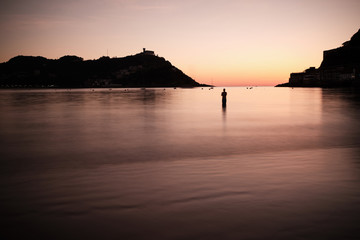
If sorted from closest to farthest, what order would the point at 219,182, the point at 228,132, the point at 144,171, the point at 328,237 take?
the point at 328,237, the point at 219,182, the point at 144,171, the point at 228,132

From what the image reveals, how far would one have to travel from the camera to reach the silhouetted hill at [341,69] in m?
147

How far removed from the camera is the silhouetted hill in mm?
147000

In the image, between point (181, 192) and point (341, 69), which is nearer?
point (181, 192)

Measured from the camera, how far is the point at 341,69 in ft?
513

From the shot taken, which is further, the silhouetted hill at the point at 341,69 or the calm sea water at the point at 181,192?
the silhouetted hill at the point at 341,69

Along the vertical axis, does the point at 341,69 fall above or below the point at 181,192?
above

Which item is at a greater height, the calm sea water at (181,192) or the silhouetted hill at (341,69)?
the silhouetted hill at (341,69)

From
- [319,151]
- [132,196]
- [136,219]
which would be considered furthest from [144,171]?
[319,151]

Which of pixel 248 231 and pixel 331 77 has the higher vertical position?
pixel 331 77

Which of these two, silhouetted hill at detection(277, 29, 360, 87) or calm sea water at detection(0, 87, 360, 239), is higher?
silhouetted hill at detection(277, 29, 360, 87)

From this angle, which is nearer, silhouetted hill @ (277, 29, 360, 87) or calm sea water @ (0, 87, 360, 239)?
calm sea water @ (0, 87, 360, 239)

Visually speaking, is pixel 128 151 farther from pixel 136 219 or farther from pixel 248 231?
pixel 248 231

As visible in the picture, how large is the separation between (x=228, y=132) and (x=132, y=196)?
35.9 feet

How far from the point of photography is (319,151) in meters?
10.9
